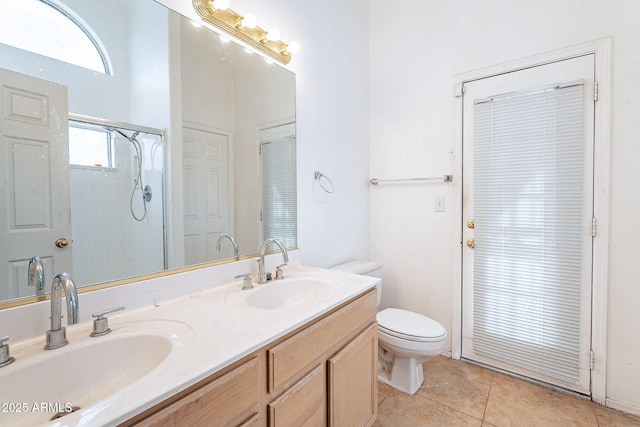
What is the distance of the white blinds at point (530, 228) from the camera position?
1690 mm

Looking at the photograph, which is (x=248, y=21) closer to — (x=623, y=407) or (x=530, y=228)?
(x=530, y=228)

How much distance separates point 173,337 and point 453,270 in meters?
1.90

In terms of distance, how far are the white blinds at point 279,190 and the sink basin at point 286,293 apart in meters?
0.32

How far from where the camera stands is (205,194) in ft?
4.29

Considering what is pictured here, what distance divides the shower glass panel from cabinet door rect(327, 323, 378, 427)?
0.82 meters

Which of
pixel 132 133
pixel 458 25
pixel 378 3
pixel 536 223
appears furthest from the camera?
pixel 378 3

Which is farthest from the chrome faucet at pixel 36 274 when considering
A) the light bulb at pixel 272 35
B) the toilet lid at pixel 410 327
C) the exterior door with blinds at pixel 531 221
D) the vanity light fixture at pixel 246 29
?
the exterior door with blinds at pixel 531 221

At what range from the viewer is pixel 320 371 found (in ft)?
3.47

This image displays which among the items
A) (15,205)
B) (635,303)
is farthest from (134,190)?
(635,303)

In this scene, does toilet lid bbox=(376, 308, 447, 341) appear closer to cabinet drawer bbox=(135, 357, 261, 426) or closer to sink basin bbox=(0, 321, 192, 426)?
cabinet drawer bbox=(135, 357, 261, 426)

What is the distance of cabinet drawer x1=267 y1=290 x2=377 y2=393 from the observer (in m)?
0.87

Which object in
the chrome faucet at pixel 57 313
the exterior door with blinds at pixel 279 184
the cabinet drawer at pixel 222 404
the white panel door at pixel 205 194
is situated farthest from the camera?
the exterior door with blinds at pixel 279 184

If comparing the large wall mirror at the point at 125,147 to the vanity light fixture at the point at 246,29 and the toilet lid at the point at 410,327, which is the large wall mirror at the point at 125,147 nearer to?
the vanity light fixture at the point at 246,29

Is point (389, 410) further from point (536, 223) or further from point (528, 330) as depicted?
point (536, 223)
